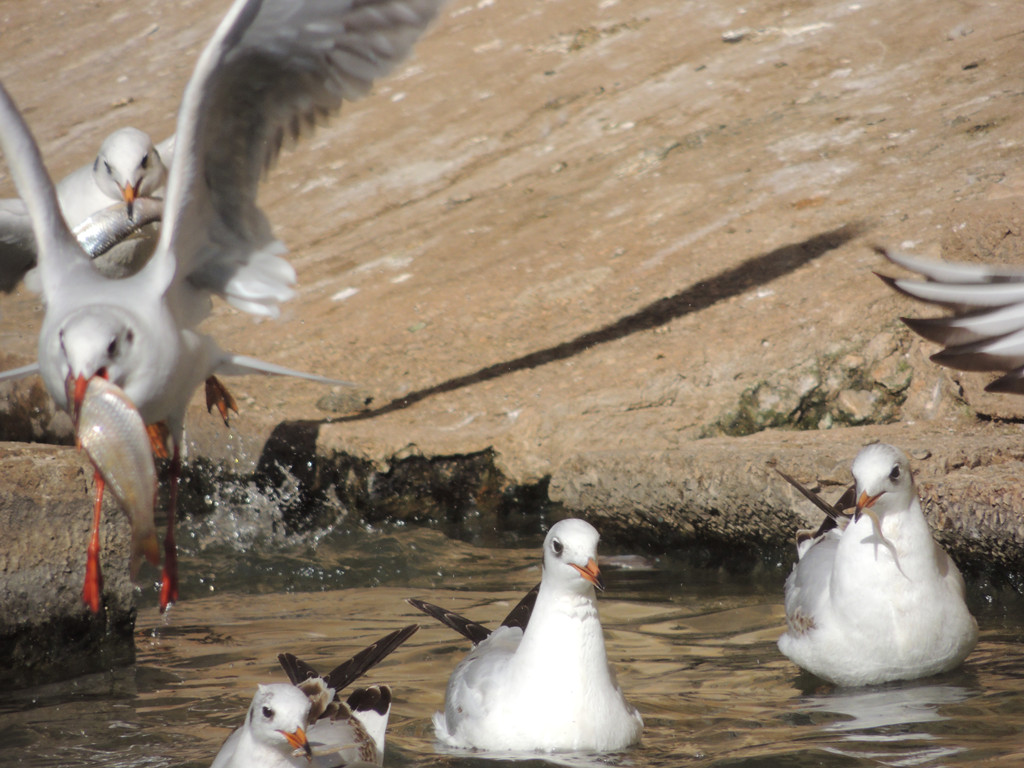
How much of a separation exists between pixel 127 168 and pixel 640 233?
121 inches

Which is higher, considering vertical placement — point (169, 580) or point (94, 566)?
point (94, 566)

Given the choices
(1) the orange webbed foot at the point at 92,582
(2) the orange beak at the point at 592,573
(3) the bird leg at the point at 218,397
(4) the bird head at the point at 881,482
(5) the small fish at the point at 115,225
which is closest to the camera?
(2) the orange beak at the point at 592,573

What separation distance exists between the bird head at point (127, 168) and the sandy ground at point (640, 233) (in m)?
1.23

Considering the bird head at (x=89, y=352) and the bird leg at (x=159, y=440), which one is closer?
the bird head at (x=89, y=352)

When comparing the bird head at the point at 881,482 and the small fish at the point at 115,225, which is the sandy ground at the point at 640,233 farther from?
the small fish at the point at 115,225

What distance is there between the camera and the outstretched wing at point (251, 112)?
180 inches

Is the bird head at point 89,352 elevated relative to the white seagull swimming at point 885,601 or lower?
elevated

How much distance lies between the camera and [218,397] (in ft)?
18.7

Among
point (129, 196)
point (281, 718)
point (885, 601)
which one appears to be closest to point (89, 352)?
point (281, 718)

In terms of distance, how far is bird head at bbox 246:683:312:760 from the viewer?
2.72 metres

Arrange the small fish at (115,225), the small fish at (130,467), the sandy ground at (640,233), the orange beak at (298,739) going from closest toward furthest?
the orange beak at (298,739) → the small fish at (130,467) → the sandy ground at (640,233) → the small fish at (115,225)

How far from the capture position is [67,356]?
3.93m

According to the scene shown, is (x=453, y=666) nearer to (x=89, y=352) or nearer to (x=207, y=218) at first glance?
(x=89, y=352)

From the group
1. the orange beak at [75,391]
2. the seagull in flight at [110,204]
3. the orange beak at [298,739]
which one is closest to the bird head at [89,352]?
the orange beak at [75,391]
